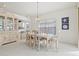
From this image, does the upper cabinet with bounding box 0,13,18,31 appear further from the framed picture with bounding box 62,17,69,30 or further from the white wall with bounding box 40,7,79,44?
the framed picture with bounding box 62,17,69,30

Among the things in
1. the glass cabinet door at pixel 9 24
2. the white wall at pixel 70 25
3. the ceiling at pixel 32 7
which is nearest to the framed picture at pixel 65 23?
the white wall at pixel 70 25

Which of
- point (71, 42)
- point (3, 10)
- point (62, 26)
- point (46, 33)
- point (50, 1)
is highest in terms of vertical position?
point (50, 1)

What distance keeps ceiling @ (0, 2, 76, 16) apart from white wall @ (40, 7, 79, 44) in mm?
183

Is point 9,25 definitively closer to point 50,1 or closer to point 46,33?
point 46,33

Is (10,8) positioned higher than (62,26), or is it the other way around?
(10,8)

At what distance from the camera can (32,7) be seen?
4.44 metres

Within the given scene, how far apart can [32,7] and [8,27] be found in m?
1.49

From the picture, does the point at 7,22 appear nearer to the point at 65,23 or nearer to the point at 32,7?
the point at 32,7

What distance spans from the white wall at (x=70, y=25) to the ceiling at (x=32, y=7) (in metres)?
0.18

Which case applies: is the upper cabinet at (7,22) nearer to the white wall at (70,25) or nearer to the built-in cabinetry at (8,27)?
the built-in cabinetry at (8,27)

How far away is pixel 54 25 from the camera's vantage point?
4.35m

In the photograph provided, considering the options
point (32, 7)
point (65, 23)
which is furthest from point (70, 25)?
point (32, 7)

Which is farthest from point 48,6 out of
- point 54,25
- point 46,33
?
point 46,33

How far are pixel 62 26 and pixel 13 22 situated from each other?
2212 millimetres
